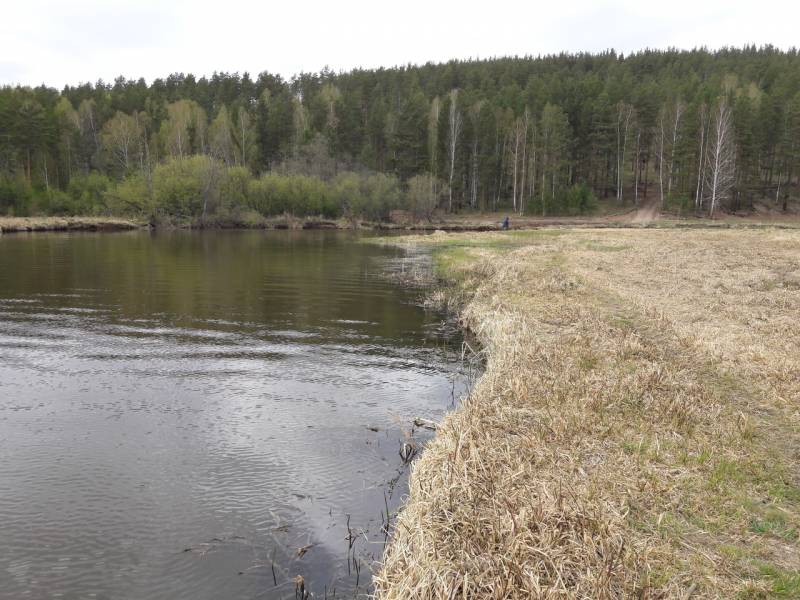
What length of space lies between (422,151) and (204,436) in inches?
4077

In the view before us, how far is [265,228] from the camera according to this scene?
8869 cm

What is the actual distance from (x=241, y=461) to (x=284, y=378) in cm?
506

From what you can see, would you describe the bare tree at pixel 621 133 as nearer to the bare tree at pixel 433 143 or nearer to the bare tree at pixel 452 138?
the bare tree at pixel 452 138

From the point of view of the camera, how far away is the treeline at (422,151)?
89.1m

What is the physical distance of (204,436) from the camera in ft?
37.5

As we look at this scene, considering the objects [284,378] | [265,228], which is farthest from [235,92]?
[284,378]

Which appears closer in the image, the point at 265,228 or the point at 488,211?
the point at 265,228

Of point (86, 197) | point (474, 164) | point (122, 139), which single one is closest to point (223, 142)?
point (122, 139)

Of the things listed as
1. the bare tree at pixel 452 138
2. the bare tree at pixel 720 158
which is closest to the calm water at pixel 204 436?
the bare tree at pixel 720 158

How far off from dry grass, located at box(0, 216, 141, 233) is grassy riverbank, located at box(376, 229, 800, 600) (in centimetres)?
7203

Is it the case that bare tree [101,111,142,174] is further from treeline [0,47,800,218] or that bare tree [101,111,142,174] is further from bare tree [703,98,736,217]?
bare tree [703,98,736,217]

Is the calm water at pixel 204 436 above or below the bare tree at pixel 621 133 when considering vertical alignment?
below

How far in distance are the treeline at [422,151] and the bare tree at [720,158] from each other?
1.15ft

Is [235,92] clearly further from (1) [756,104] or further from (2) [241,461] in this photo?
(2) [241,461]
